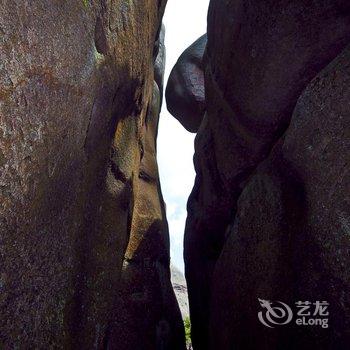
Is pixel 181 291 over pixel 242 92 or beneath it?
beneath

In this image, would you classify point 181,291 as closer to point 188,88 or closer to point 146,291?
point 188,88

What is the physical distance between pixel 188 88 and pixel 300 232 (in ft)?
26.1

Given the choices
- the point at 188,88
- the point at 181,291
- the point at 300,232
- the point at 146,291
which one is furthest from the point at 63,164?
the point at 181,291

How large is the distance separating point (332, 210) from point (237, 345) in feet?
8.46

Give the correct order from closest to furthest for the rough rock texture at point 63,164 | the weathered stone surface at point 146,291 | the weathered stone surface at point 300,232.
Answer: the rough rock texture at point 63,164 < the weathered stone surface at point 300,232 < the weathered stone surface at point 146,291

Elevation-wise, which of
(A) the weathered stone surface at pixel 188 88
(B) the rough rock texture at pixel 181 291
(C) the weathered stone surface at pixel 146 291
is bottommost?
(C) the weathered stone surface at pixel 146 291

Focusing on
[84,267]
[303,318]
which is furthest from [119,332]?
[303,318]

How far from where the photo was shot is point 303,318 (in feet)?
16.3

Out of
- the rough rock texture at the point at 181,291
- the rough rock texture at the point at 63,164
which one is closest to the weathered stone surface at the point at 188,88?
the rough rock texture at the point at 181,291

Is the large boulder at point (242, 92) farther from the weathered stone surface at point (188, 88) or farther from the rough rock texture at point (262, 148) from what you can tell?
the weathered stone surface at point (188, 88)

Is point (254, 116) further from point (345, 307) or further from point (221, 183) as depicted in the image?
point (345, 307)

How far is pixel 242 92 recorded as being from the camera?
267 inches

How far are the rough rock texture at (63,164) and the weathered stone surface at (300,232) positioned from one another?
1.72 metres

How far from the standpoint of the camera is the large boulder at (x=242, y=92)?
5648 mm
